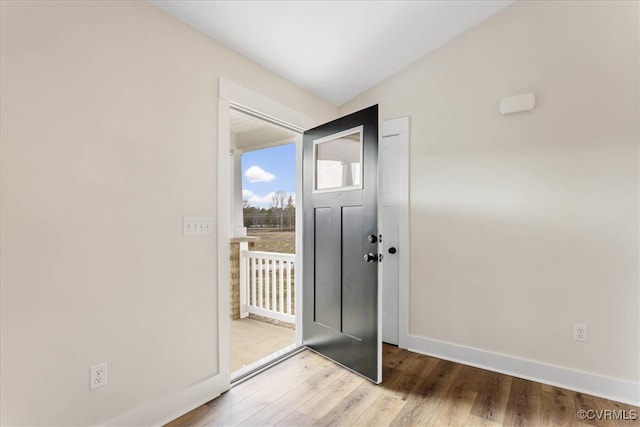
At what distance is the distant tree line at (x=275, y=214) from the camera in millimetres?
4230

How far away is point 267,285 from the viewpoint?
393cm

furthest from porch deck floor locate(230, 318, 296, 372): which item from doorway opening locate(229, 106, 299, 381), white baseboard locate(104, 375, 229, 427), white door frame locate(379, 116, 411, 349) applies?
white door frame locate(379, 116, 411, 349)

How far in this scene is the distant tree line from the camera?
13.9 feet

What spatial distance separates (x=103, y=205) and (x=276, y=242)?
271 centimetres

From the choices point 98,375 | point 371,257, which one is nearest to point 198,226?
point 98,375

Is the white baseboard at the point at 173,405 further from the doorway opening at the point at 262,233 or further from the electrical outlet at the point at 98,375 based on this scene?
the doorway opening at the point at 262,233

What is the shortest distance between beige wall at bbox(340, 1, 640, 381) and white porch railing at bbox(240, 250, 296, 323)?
1513 millimetres

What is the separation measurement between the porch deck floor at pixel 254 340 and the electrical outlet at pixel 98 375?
1.15 meters

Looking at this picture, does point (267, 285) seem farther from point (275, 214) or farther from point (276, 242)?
point (275, 214)

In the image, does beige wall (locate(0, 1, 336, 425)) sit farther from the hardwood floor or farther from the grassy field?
the grassy field

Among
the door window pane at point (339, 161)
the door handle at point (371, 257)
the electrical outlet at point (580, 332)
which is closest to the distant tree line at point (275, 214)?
the door window pane at point (339, 161)

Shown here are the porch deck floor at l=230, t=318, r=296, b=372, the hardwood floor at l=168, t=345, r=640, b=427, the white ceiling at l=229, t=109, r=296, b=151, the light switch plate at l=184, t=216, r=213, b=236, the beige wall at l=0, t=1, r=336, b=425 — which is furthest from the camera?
the white ceiling at l=229, t=109, r=296, b=151

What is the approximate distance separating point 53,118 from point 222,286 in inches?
51.5

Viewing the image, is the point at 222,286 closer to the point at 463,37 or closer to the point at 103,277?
the point at 103,277
